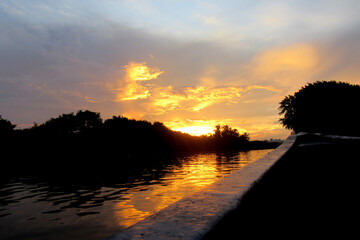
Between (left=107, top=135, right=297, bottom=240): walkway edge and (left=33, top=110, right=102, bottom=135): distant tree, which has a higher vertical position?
(left=33, top=110, right=102, bottom=135): distant tree

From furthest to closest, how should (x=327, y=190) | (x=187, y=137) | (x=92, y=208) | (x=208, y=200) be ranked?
1. (x=187, y=137)
2. (x=92, y=208)
3. (x=327, y=190)
4. (x=208, y=200)

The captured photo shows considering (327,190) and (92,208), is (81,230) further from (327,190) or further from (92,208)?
(327,190)

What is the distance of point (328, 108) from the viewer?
121 feet

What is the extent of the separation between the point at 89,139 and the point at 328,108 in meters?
60.5

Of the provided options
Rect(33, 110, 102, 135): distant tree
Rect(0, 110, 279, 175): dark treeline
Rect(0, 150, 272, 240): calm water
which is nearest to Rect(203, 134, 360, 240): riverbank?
Rect(0, 150, 272, 240): calm water

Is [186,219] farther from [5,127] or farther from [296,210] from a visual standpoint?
[5,127]

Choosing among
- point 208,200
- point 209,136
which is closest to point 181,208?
point 208,200

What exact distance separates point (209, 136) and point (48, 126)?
244 feet

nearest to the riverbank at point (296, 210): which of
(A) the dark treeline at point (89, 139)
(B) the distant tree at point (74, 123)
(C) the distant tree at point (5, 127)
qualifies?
(A) the dark treeline at point (89, 139)

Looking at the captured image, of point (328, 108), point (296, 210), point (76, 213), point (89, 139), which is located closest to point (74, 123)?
point (89, 139)

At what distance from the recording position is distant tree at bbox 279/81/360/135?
113 feet

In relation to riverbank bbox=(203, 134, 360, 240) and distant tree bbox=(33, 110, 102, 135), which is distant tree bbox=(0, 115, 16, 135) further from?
riverbank bbox=(203, 134, 360, 240)

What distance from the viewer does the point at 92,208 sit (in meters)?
8.45

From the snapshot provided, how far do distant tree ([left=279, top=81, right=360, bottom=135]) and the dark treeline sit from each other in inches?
1135
